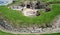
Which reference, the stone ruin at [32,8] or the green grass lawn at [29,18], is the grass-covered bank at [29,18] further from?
the stone ruin at [32,8]

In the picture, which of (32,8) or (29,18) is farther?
(32,8)

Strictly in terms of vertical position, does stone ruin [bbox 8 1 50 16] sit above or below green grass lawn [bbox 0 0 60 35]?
below

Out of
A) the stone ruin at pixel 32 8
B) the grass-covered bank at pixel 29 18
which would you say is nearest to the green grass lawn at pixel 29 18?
the grass-covered bank at pixel 29 18

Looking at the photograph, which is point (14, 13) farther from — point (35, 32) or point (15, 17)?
point (35, 32)

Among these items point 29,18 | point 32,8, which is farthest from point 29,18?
point 32,8

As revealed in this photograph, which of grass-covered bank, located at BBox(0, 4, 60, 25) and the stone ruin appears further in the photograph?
the stone ruin

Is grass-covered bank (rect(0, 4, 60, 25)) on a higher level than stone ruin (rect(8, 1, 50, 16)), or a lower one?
higher

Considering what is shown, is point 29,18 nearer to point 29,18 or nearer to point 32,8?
point 29,18

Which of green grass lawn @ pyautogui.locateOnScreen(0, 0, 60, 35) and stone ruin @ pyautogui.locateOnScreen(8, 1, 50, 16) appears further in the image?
stone ruin @ pyautogui.locateOnScreen(8, 1, 50, 16)

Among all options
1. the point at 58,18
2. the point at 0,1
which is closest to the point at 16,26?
the point at 58,18

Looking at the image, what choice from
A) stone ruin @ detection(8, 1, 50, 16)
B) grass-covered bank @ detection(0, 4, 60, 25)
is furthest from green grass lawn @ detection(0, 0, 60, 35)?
stone ruin @ detection(8, 1, 50, 16)

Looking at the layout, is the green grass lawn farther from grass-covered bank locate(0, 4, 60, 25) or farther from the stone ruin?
the stone ruin

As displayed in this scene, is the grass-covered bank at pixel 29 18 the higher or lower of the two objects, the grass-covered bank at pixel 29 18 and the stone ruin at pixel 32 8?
the higher
